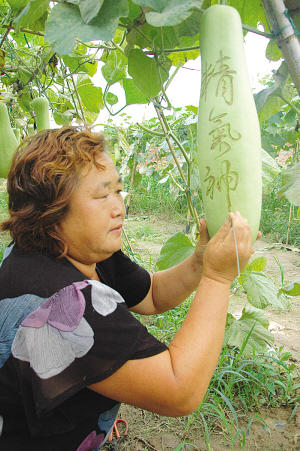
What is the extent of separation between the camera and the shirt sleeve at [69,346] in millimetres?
799

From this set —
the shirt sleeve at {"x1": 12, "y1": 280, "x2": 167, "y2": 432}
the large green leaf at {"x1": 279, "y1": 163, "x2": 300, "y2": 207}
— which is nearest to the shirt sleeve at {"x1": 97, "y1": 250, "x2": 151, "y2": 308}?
the shirt sleeve at {"x1": 12, "y1": 280, "x2": 167, "y2": 432}

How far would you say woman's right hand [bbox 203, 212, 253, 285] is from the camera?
2.42 ft

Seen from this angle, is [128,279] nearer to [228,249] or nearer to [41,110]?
[228,249]

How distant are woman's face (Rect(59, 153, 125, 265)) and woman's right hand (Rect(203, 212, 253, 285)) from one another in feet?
0.96

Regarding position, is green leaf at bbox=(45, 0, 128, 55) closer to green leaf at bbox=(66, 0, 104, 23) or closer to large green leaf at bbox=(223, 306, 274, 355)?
green leaf at bbox=(66, 0, 104, 23)

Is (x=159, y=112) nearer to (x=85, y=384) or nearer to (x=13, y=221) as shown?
(x=13, y=221)

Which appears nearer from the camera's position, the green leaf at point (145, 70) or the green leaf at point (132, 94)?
the green leaf at point (145, 70)

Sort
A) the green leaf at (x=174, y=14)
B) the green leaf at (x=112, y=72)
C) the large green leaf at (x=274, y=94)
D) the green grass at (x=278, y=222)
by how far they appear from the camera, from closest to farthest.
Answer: the green leaf at (x=174, y=14), the large green leaf at (x=274, y=94), the green leaf at (x=112, y=72), the green grass at (x=278, y=222)

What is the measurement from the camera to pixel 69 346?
0.81m

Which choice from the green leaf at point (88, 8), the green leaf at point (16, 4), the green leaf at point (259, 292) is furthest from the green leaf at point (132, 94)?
the green leaf at point (88, 8)

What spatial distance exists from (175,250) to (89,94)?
132 cm

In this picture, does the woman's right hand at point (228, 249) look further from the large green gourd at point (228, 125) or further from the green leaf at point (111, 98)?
the green leaf at point (111, 98)

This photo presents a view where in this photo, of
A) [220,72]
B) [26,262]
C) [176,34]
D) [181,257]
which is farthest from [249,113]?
[181,257]

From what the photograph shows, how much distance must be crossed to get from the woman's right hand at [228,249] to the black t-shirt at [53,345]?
0.22 m
